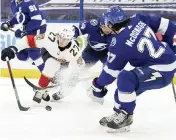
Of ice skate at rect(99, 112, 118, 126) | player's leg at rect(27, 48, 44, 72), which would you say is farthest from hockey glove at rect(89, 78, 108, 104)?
player's leg at rect(27, 48, 44, 72)

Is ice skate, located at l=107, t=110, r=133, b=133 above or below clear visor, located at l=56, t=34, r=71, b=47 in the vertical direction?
below

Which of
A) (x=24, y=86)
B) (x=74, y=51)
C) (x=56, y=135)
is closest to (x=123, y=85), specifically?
(x=56, y=135)

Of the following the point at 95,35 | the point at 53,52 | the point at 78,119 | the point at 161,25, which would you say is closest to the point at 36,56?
the point at 95,35

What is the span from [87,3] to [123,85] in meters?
2.77

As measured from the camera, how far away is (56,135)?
233cm

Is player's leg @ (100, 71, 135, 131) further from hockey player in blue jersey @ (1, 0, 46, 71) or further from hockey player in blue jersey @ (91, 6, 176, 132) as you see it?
hockey player in blue jersey @ (1, 0, 46, 71)

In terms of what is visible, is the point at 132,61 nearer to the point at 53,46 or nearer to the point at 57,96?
the point at 53,46

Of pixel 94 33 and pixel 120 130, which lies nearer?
pixel 120 130

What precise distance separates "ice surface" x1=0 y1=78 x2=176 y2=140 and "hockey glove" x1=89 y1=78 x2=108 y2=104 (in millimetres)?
43

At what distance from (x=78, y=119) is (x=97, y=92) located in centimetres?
40

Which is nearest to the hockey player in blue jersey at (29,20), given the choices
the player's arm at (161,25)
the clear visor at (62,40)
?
the clear visor at (62,40)

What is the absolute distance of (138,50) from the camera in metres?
2.35

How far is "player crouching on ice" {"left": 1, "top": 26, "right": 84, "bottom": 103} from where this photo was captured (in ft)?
9.67

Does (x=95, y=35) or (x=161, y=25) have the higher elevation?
(x=161, y=25)
